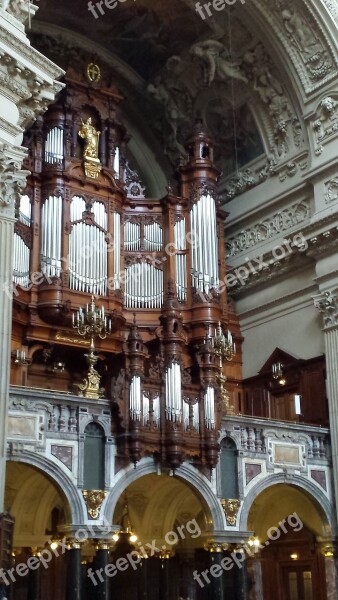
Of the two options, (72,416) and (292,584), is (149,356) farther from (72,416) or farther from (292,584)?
(292,584)

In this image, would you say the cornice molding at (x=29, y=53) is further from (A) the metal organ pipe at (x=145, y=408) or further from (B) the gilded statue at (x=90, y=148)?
(A) the metal organ pipe at (x=145, y=408)

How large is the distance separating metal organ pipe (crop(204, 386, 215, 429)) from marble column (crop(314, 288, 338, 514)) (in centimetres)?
381

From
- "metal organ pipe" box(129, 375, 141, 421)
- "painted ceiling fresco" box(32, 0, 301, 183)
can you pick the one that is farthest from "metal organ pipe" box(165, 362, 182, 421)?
"painted ceiling fresco" box(32, 0, 301, 183)

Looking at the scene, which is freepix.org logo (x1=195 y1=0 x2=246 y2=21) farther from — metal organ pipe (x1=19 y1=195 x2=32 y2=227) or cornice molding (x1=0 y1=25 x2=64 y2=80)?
cornice molding (x1=0 y1=25 x2=64 y2=80)

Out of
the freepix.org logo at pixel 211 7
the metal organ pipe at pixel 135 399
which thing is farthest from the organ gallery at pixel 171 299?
the freepix.org logo at pixel 211 7

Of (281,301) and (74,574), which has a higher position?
(281,301)

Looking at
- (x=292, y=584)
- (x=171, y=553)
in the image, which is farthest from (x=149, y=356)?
(x=292, y=584)

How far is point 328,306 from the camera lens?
20594mm

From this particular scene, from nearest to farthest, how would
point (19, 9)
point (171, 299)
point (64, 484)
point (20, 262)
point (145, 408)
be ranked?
1. point (19, 9)
2. point (64, 484)
3. point (145, 408)
4. point (171, 299)
5. point (20, 262)

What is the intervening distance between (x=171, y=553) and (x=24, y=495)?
3988mm

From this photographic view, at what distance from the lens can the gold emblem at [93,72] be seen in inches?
898

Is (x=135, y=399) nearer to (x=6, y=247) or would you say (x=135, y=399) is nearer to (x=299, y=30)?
(x=6, y=247)

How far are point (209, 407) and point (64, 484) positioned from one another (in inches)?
135

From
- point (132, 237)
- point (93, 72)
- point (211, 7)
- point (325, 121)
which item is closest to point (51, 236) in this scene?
point (132, 237)
